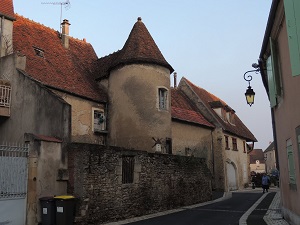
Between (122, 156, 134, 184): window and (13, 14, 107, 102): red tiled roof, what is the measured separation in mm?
5181

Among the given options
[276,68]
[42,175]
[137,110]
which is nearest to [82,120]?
[137,110]

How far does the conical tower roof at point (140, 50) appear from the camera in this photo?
17797mm

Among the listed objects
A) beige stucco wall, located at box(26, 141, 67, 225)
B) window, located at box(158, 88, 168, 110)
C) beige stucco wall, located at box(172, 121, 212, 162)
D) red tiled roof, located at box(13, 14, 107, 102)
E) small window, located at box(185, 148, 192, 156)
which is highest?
red tiled roof, located at box(13, 14, 107, 102)

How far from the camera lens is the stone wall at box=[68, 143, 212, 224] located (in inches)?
430

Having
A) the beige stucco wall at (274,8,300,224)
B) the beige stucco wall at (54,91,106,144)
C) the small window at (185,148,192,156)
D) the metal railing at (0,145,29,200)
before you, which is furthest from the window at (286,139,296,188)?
the small window at (185,148,192,156)

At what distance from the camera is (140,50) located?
1825cm

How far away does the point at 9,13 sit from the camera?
A: 15.6 m

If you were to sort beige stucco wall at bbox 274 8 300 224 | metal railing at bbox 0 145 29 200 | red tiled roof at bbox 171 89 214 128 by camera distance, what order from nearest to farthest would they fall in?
beige stucco wall at bbox 274 8 300 224
metal railing at bbox 0 145 29 200
red tiled roof at bbox 171 89 214 128

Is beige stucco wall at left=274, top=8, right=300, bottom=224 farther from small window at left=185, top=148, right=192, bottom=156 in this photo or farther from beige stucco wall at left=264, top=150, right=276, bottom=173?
beige stucco wall at left=264, top=150, right=276, bottom=173

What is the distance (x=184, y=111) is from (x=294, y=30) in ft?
60.5

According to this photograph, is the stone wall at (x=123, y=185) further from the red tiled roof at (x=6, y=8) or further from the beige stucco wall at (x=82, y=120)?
the red tiled roof at (x=6, y=8)

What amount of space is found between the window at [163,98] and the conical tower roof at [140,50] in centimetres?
145

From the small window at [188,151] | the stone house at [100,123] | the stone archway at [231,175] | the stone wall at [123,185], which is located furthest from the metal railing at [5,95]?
the stone archway at [231,175]

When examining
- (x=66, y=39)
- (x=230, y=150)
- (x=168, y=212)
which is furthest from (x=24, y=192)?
(x=230, y=150)
